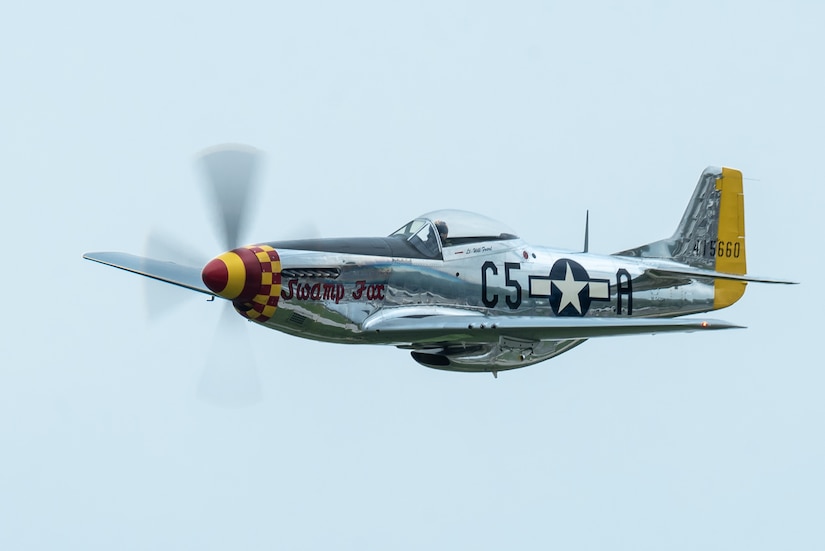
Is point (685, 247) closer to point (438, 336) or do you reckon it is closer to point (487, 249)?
point (487, 249)

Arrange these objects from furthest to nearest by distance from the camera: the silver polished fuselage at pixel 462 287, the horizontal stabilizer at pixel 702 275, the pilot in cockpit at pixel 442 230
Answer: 1. the horizontal stabilizer at pixel 702 275
2. the pilot in cockpit at pixel 442 230
3. the silver polished fuselage at pixel 462 287

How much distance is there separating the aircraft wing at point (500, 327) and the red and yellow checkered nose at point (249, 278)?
49.1 inches

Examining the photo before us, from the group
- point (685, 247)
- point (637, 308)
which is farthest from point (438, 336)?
point (685, 247)

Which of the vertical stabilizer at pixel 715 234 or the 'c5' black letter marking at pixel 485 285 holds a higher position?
the vertical stabilizer at pixel 715 234

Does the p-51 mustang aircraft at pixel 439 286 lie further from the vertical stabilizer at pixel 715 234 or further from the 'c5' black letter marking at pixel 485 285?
the vertical stabilizer at pixel 715 234

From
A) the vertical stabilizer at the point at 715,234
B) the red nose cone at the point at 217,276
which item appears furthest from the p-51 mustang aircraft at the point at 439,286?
the vertical stabilizer at the point at 715,234

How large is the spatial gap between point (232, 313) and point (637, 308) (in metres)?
5.56

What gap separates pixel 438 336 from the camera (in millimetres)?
17094

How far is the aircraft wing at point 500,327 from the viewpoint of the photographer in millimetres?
16531

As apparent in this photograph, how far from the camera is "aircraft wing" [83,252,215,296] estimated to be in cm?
1767

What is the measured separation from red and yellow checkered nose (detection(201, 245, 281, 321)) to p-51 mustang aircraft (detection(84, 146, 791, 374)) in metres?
0.01

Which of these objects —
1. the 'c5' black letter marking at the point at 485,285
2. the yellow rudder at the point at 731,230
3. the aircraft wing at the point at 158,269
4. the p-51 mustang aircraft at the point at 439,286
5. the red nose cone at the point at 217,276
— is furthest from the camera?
the yellow rudder at the point at 731,230

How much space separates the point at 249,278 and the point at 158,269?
182 centimetres

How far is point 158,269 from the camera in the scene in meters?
17.9
